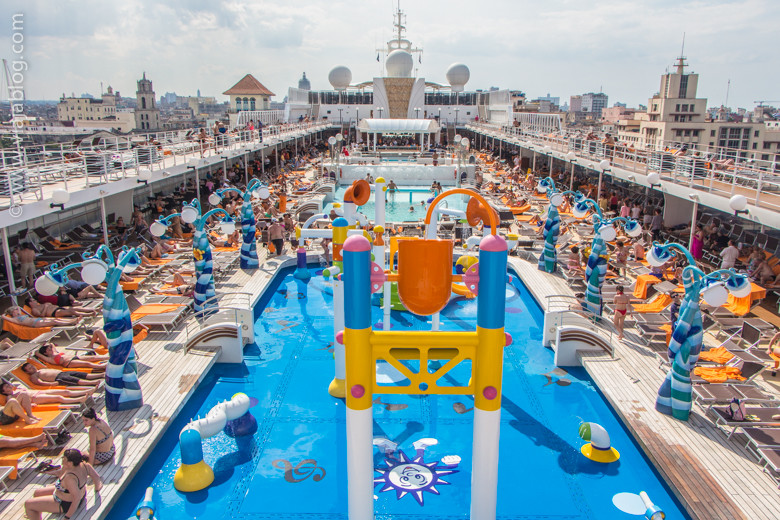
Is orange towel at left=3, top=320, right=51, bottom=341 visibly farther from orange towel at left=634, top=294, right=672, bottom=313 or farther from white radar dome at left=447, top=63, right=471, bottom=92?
white radar dome at left=447, top=63, right=471, bottom=92

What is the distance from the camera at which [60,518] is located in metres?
4.86

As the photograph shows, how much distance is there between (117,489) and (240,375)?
2.88 meters

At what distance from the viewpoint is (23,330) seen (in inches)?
316

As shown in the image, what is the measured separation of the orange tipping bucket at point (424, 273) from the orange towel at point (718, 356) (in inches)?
216

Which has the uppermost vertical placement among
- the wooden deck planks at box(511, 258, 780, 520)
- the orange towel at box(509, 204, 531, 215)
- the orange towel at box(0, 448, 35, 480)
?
the orange towel at box(509, 204, 531, 215)

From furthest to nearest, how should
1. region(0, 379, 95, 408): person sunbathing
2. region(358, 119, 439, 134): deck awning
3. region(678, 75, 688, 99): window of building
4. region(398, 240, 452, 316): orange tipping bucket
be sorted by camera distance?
region(678, 75, 688, 99): window of building < region(358, 119, 439, 134): deck awning < region(0, 379, 95, 408): person sunbathing < region(398, 240, 452, 316): orange tipping bucket

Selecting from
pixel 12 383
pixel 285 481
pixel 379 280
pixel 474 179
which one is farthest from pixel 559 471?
pixel 474 179

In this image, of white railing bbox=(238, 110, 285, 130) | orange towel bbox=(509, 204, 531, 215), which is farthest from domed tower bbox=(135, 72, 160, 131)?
orange towel bbox=(509, 204, 531, 215)

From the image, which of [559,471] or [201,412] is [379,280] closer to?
[559,471]

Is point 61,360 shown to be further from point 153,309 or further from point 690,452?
point 690,452

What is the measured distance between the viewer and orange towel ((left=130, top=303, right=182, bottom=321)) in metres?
9.12

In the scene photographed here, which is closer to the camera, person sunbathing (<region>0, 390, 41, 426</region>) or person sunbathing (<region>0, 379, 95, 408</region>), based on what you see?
person sunbathing (<region>0, 390, 41, 426</region>)

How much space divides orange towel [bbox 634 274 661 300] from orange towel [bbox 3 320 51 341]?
32.5 ft

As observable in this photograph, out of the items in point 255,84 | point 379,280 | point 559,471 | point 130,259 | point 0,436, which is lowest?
point 559,471
